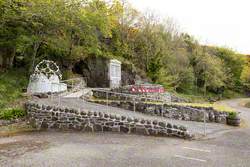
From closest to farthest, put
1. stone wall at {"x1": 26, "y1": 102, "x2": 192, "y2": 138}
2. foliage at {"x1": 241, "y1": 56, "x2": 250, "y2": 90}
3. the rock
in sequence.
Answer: stone wall at {"x1": 26, "y1": 102, "x2": 192, "y2": 138} → the rock → foliage at {"x1": 241, "y1": 56, "x2": 250, "y2": 90}

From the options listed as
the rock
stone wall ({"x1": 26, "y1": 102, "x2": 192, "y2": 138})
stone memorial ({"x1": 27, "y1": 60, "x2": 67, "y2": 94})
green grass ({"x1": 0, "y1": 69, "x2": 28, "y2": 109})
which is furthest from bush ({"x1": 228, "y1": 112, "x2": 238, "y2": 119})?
green grass ({"x1": 0, "y1": 69, "x2": 28, "y2": 109})

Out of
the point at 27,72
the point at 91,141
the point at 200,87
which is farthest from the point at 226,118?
the point at 200,87

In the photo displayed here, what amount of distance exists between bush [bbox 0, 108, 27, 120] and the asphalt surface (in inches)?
63.3

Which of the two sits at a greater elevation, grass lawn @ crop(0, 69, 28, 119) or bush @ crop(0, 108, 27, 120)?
grass lawn @ crop(0, 69, 28, 119)

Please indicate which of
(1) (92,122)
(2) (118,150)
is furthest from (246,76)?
(2) (118,150)

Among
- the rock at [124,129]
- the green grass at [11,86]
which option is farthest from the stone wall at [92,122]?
the green grass at [11,86]

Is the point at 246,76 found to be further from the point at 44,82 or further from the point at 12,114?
the point at 12,114

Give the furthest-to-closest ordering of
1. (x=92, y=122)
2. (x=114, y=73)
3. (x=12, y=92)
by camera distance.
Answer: (x=114, y=73)
(x=12, y=92)
(x=92, y=122)

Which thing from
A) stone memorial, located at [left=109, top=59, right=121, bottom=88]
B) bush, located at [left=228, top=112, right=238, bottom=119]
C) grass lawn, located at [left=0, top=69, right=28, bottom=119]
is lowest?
bush, located at [left=228, top=112, right=238, bottom=119]

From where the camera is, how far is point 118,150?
32.8 ft

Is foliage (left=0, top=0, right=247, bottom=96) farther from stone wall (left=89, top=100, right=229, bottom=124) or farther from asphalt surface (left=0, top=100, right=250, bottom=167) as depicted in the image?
asphalt surface (left=0, top=100, right=250, bottom=167)

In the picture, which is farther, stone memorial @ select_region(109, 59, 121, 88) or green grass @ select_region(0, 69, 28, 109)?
stone memorial @ select_region(109, 59, 121, 88)

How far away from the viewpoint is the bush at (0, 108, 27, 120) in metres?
13.6

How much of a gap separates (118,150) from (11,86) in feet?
34.9
